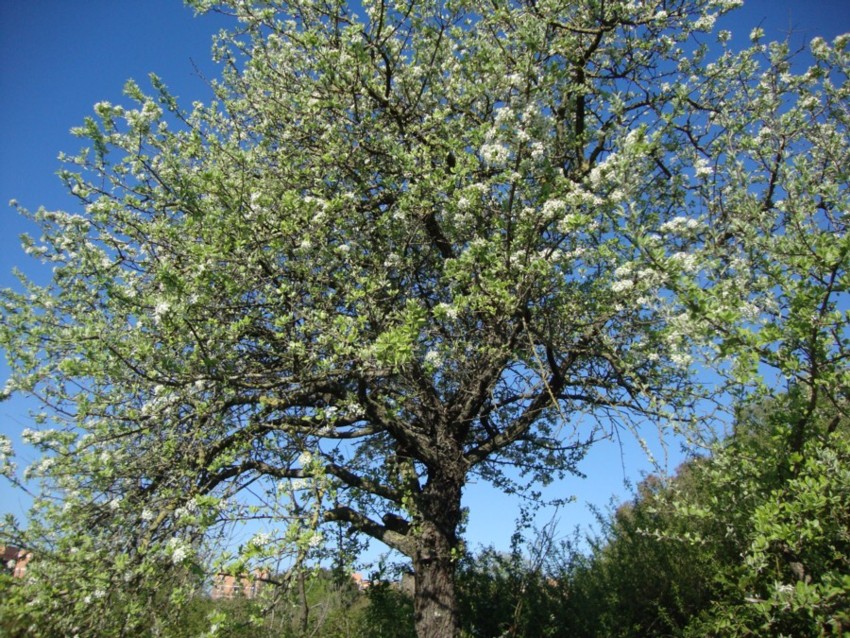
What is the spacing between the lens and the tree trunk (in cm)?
645

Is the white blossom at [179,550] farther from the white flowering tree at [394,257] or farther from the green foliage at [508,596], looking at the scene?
the green foliage at [508,596]

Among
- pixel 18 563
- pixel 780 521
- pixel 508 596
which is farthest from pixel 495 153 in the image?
pixel 508 596

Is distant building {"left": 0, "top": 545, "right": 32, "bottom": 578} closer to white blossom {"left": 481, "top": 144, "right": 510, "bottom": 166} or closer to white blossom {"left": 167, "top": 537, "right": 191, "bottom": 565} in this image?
white blossom {"left": 167, "top": 537, "right": 191, "bottom": 565}

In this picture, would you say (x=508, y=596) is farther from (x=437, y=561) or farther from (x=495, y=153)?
(x=495, y=153)

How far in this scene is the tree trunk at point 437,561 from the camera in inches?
254

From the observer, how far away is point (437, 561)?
6742 millimetres

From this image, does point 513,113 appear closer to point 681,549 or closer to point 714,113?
point 714,113

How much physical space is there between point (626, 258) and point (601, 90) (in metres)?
3.11

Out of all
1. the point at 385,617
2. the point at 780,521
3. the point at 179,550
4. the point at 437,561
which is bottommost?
the point at 780,521

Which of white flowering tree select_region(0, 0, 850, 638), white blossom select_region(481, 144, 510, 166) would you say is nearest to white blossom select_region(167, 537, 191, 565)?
white flowering tree select_region(0, 0, 850, 638)

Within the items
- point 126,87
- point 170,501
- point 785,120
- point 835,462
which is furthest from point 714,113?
point 170,501

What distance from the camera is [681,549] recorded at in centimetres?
835

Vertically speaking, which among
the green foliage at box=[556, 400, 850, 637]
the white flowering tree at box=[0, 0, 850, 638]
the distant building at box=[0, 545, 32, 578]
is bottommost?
the green foliage at box=[556, 400, 850, 637]

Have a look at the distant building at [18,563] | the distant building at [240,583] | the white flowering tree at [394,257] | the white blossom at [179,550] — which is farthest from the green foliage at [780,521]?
the distant building at [18,563]
